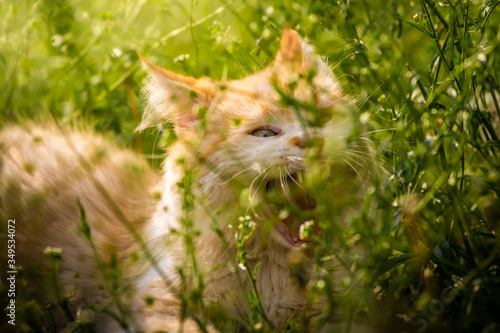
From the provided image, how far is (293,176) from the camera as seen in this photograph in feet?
5.23

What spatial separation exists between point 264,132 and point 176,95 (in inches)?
14.1

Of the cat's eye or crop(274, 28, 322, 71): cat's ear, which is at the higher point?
crop(274, 28, 322, 71): cat's ear

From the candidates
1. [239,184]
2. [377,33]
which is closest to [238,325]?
[239,184]

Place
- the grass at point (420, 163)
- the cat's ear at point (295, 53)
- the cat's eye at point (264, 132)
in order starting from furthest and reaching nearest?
the cat's ear at point (295, 53) < the cat's eye at point (264, 132) < the grass at point (420, 163)

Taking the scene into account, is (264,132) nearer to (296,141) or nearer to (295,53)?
(296,141)

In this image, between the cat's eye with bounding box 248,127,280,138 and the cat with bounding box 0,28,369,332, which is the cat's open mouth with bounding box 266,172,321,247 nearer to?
the cat with bounding box 0,28,369,332

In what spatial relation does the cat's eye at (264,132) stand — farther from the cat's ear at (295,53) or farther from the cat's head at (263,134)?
the cat's ear at (295,53)

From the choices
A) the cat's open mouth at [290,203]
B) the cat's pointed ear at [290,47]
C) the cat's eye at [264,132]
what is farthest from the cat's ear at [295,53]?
the cat's open mouth at [290,203]

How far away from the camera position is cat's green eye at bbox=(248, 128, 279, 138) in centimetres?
168

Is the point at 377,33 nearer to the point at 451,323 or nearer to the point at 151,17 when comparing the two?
the point at 451,323

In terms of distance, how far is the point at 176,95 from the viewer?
1.74 m

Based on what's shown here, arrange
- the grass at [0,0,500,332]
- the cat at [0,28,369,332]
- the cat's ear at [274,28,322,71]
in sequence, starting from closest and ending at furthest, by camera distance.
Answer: the grass at [0,0,500,332]
the cat at [0,28,369,332]
the cat's ear at [274,28,322,71]

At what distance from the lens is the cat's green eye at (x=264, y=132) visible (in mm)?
1682

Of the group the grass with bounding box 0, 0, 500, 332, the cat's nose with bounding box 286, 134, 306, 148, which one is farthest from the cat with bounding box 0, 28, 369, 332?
the grass with bounding box 0, 0, 500, 332
